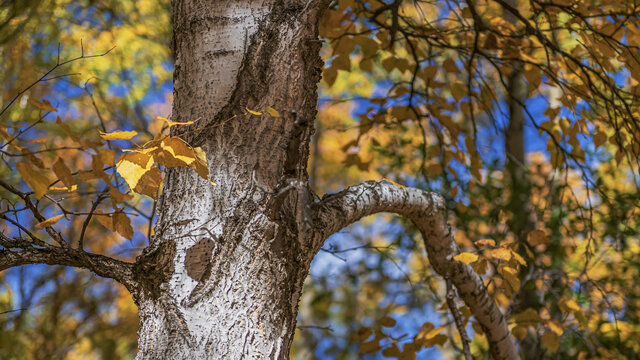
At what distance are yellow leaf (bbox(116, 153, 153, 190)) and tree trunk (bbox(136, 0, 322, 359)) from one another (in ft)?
0.70

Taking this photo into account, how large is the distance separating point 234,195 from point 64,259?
1.41ft

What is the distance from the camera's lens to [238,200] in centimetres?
115

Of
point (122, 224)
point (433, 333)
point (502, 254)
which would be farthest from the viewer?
point (433, 333)

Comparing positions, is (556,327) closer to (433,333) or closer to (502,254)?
(433,333)

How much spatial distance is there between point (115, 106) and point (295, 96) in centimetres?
463

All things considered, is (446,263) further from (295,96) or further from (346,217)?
(295,96)

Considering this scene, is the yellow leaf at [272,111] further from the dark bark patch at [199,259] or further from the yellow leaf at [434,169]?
the yellow leaf at [434,169]

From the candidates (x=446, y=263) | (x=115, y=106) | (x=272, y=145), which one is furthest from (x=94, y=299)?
(x=272, y=145)

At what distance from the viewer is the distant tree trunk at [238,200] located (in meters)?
1.07

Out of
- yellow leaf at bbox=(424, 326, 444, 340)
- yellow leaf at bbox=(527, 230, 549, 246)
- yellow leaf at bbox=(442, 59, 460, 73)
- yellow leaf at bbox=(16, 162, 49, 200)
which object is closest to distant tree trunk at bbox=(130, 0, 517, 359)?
yellow leaf at bbox=(16, 162, 49, 200)

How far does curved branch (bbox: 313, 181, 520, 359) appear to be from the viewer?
1351mm

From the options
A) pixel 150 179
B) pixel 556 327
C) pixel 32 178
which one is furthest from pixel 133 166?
pixel 556 327

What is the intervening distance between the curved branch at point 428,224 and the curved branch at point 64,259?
46 centimetres

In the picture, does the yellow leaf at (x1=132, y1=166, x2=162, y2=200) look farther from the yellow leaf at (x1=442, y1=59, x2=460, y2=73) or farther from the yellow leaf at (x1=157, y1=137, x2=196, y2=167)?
the yellow leaf at (x1=442, y1=59, x2=460, y2=73)
